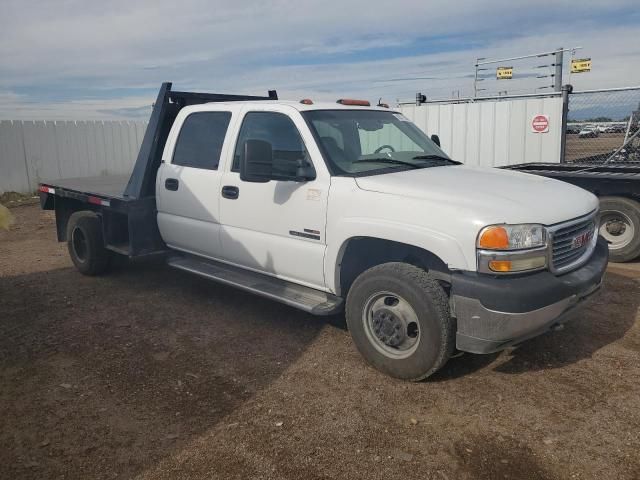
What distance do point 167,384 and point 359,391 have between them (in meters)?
1.38

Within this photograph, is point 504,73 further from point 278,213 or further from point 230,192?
point 278,213

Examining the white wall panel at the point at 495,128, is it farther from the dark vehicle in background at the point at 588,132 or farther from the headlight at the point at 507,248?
the headlight at the point at 507,248

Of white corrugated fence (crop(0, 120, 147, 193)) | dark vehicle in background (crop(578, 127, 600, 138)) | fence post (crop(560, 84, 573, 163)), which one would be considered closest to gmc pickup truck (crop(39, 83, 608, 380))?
dark vehicle in background (crop(578, 127, 600, 138))

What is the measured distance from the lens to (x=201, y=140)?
550 centimetres

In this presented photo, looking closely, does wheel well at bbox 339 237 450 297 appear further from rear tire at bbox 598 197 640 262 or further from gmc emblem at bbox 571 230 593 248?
rear tire at bbox 598 197 640 262

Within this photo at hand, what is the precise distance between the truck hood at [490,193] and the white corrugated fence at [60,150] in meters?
12.7

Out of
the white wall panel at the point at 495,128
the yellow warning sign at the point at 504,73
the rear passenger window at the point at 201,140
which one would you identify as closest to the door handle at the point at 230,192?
the rear passenger window at the point at 201,140

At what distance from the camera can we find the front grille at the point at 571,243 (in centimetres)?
368

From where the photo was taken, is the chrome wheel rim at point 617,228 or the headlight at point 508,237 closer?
the headlight at point 508,237

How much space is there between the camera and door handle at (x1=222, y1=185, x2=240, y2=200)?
4980 millimetres

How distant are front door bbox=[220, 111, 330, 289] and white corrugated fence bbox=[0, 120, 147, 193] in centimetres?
1125

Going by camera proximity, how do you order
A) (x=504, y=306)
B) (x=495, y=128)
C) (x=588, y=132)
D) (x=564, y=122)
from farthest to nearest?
(x=495, y=128), (x=564, y=122), (x=588, y=132), (x=504, y=306)

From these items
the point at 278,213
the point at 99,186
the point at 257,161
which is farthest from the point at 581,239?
the point at 99,186

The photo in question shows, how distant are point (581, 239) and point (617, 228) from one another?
372 centimetres
